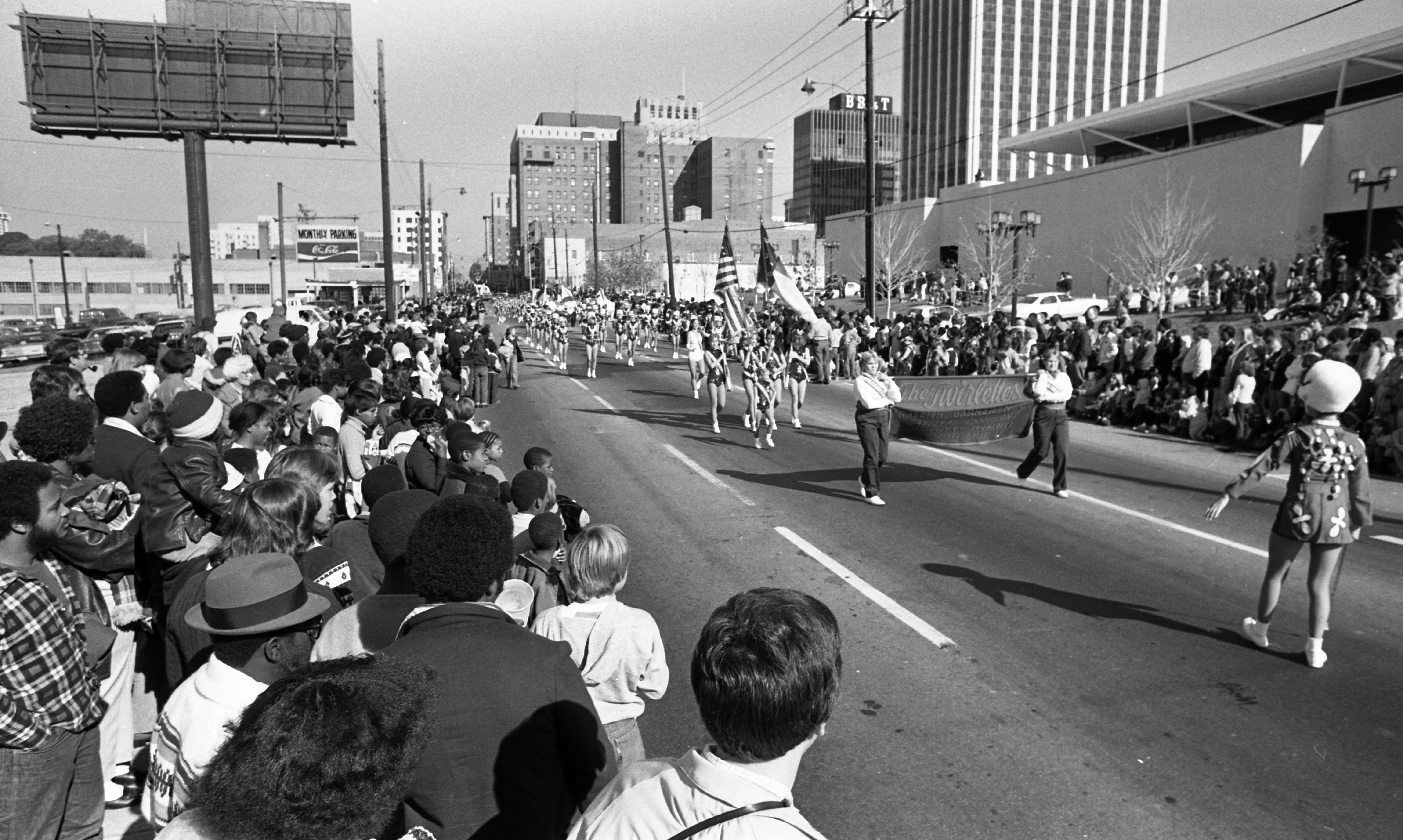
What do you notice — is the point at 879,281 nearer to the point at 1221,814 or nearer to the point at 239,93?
the point at 239,93

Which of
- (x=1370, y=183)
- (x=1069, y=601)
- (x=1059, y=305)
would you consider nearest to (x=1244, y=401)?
(x=1069, y=601)

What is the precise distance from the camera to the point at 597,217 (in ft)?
347

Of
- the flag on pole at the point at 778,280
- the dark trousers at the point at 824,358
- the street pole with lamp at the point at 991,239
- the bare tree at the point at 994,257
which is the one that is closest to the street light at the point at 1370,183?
the bare tree at the point at 994,257

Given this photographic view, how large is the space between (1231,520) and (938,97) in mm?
116717

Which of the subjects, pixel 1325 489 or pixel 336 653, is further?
pixel 1325 489

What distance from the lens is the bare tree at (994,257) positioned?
44656 millimetres

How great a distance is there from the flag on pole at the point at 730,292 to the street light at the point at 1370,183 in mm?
21110

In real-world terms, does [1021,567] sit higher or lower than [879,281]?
lower

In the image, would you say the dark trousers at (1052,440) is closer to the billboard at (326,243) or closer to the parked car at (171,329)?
the parked car at (171,329)

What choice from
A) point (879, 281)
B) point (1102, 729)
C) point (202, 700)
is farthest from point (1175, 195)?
point (202, 700)

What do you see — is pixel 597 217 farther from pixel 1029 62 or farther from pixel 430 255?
pixel 1029 62

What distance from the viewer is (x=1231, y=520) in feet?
33.1

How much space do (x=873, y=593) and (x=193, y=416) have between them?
5228 millimetres

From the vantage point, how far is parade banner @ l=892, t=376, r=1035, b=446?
1369cm
